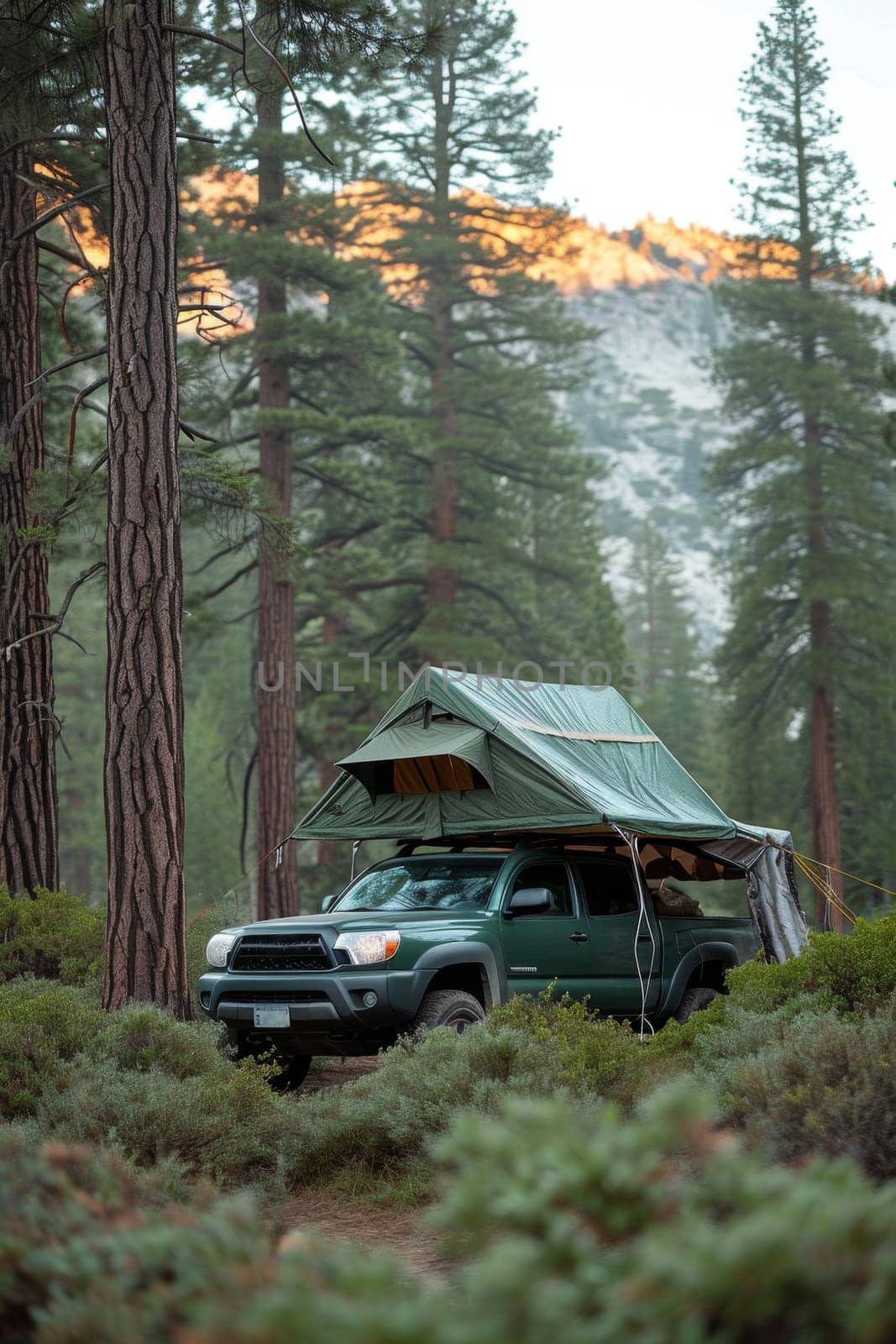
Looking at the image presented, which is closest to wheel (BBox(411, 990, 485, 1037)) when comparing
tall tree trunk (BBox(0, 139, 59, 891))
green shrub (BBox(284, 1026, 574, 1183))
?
green shrub (BBox(284, 1026, 574, 1183))

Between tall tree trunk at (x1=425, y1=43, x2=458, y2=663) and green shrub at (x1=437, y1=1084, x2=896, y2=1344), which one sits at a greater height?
tall tree trunk at (x1=425, y1=43, x2=458, y2=663)

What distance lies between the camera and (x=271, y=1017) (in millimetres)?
8555

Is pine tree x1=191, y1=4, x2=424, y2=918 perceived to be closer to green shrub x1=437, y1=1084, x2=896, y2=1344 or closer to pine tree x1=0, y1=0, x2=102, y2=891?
pine tree x1=0, y1=0, x2=102, y2=891

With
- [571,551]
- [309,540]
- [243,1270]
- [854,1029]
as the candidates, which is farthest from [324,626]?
[243,1270]

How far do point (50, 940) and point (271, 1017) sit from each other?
3.25 metres

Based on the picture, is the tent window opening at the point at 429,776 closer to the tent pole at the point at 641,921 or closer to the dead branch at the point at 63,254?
the tent pole at the point at 641,921

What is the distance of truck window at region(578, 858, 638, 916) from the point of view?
10.3 meters

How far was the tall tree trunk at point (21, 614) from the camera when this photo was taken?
12492 mm

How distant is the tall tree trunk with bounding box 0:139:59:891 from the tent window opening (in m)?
3.35

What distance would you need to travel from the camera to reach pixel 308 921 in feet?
29.6

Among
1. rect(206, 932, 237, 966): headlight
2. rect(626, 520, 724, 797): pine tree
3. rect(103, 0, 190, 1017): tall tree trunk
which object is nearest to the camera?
rect(206, 932, 237, 966): headlight

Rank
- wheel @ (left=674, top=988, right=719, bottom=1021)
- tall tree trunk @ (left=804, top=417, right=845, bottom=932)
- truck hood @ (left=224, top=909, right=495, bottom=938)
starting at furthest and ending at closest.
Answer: tall tree trunk @ (left=804, top=417, right=845, bottom=932)
wheel @ (left=674, top=988, right=719, bottom=1021)
truck hood @ (left=224, top=909, right=495, bottom=938)

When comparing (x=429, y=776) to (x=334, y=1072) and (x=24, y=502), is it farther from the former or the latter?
(x=24, y=502)

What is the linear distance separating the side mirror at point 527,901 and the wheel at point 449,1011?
723mm
